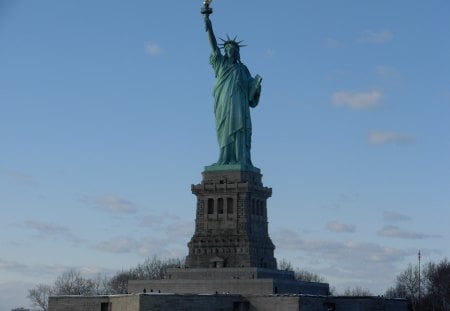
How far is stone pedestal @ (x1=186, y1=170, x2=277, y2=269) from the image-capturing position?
66688 mm

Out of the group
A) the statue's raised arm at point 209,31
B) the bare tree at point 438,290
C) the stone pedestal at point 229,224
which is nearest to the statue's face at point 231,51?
the statue's raised arm at point 209,31

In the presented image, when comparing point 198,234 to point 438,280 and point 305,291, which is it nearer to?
point 305,291

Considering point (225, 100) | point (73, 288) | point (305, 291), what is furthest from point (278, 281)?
point (73, 288)

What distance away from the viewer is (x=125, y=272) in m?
100

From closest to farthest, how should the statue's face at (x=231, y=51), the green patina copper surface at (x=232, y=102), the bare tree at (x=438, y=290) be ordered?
the green patina copper surface at (x=232, y=102) → the statue's face at (x=231, y=51) → the bare tree at (x=438, y=290)

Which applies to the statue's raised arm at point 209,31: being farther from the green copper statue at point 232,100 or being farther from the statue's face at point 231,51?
the statue's face at point 231,51

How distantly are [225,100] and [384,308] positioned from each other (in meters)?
19.3

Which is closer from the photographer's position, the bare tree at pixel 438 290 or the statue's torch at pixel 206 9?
the statue's torch at pixel 206 9

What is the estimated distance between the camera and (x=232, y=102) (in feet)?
229

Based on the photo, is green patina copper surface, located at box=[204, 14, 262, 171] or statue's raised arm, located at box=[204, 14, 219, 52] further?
statue's raised arm, located at box=[204, 14, 219, 52]

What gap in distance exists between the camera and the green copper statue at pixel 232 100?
6950 cm

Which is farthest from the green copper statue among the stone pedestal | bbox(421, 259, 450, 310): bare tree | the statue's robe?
bbox(421, 259, 450, 310): bare tree

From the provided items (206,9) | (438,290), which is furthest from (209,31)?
(438,290)

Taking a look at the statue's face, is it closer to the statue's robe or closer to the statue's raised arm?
the statue's robe
